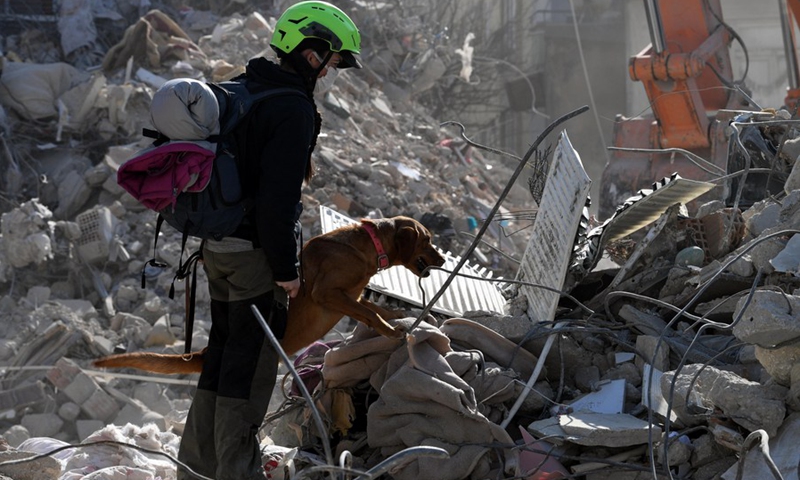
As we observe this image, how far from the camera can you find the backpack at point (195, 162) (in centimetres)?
364

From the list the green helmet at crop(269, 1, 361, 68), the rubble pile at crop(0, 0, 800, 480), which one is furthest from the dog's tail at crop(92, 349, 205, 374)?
the green helmet at crop(269, 1, 361, 68)

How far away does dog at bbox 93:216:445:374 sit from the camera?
13.6ft

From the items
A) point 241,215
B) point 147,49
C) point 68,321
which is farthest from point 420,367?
point 147,49

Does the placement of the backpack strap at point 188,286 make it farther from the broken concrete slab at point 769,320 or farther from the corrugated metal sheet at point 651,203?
the corrugated metal sheet at point 651,203

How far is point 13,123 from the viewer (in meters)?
10.8

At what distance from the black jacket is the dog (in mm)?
387

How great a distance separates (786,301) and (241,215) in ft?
6.16

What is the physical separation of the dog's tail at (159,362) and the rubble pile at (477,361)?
0.33 meters

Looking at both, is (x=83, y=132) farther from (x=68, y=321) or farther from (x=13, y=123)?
(x=68, y=321)

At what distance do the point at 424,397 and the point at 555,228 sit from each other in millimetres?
1349

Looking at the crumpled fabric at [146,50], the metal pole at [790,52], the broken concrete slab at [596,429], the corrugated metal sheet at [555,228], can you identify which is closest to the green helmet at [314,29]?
the corrugated metal sheet at [555,228]

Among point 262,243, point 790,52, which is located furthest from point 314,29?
point 790,52

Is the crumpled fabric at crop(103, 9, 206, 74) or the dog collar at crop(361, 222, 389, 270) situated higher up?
the crumpled fabric at crop(103, 9, 206, 74)

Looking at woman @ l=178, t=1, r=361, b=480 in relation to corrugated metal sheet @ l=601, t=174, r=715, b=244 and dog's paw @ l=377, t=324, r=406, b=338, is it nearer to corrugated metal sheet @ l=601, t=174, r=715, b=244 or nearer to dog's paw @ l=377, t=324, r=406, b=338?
dog's paw @ l=377, t=324, r=406, b=338
